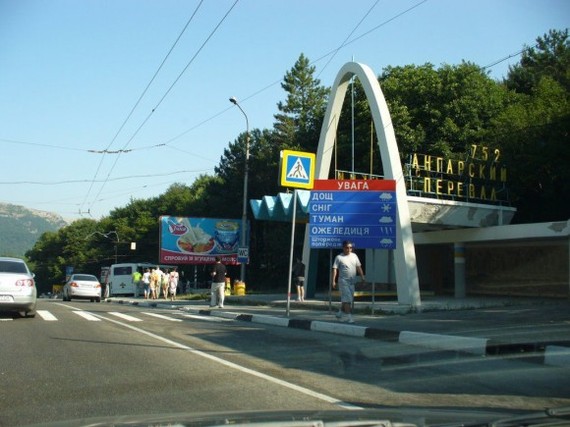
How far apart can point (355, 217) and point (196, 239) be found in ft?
96.8

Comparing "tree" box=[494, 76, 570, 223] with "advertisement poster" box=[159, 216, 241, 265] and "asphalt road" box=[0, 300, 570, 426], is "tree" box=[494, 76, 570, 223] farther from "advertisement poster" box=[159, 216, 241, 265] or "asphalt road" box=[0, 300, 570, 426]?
"advertisement poster" box=[159, 216, 241, 265]

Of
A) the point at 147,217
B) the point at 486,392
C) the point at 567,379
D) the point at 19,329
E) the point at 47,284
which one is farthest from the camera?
the point at 47,284

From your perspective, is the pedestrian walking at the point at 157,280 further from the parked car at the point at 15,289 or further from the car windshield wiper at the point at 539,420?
the car windshield wiper at the point at 539,420

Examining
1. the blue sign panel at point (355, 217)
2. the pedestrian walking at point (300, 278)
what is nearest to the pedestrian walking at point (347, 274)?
the blue sign panel at point (355, 217)

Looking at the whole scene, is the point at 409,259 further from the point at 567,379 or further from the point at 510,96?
the point at 510,96

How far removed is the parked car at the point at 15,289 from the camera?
15.0 m

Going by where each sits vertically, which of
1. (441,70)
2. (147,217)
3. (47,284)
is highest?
(441,70)

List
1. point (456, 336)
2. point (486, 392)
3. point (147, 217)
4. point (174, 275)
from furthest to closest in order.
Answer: point (147, 217)
point (174, 275)
point (456, 336)
point (486, 392)

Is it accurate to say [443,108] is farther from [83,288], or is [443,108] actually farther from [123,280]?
[123,280]

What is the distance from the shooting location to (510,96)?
126 ft

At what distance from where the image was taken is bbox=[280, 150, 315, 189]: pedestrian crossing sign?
1569 cm

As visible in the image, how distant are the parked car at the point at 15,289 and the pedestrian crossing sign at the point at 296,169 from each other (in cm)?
690

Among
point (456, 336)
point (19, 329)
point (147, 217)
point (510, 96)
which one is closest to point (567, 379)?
point (456, 336)

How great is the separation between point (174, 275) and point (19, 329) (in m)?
20.0
